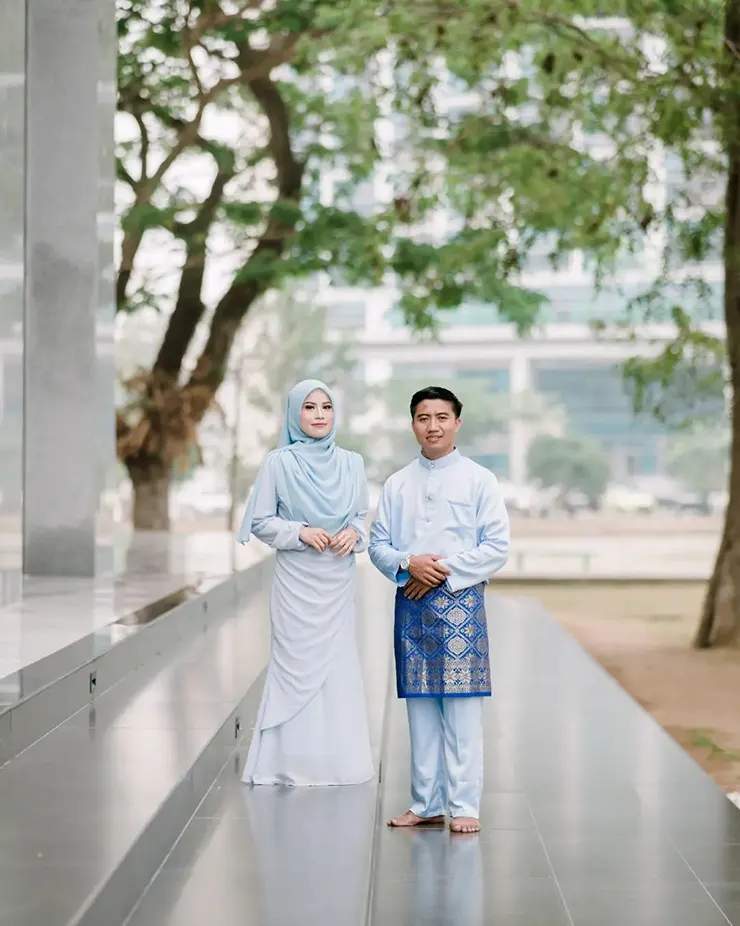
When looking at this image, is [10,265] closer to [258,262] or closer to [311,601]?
[311,601]

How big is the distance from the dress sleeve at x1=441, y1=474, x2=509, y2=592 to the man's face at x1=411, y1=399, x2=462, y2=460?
0.18 meters

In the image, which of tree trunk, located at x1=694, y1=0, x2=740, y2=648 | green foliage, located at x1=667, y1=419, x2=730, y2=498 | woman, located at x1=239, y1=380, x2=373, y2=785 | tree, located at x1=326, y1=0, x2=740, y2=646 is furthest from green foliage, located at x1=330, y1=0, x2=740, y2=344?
green foliage, located at x1=667, y1=419, x2=730, y2=498

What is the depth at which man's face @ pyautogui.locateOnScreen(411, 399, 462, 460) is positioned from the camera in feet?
14.3

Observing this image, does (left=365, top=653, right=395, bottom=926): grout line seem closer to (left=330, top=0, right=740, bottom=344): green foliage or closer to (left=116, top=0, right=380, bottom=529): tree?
(left=330, top=0, right=740, bottom=344): green foliage

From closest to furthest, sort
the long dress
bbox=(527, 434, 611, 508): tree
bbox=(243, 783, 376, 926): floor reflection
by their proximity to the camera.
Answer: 1. bbox=(243, 783, 376, 926): floor reflection
2. the long dress
3. bbox=(527, 434, 611, 508): tree

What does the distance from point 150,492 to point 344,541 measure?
38.1 ft

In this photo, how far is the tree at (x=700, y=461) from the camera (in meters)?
27.3

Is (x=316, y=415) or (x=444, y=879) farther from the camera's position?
(x=316, y=415)

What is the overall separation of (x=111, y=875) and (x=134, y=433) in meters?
12.3

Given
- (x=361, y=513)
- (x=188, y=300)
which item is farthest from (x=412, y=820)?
(x=188, y=300)

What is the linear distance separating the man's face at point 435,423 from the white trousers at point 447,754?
78 cm

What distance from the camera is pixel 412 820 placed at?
4.45 m

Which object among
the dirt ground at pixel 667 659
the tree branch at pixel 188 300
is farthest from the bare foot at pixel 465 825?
the tree branch at pixel 188 300

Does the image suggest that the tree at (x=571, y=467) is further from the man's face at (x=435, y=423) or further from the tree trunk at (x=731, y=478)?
the man's face at (x=435, y=423)
